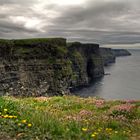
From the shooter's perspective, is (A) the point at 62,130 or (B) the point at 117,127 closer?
(A) the point at 62,130

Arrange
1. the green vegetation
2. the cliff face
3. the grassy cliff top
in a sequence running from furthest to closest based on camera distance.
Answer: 1. the green vegetation
2. the grassy cliff top
3. the cliff face

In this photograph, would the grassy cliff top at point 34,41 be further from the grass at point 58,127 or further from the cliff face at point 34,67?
the grass at point 58,127

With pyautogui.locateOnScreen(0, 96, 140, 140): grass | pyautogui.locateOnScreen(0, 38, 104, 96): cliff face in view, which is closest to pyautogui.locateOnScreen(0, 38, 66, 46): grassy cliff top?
pyautogui.locateOnScreen(0, 38, 104, 96): cliff face

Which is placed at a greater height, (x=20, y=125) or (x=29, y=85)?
(x=20, y=125)

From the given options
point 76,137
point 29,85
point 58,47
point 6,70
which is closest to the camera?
point 76,137

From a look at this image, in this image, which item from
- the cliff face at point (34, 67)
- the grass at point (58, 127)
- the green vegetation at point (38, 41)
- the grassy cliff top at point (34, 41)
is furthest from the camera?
the green vegetation at point (38, 41)

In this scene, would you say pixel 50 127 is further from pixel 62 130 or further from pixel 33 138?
pixel 33 138

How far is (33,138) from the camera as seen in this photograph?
1088 centimetres

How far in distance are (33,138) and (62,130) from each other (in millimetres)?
1460

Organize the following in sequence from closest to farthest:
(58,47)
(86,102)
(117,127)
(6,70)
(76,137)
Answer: (76,137) < (117,127) < (86,102) < (6,70) < (58,47)

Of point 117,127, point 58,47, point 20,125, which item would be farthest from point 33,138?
point 58,47

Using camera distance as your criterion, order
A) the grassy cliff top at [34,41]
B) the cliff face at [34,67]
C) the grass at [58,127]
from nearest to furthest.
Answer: the grass at [58,127]
the cliff face at [34,67]
the grassy cliff top at [34,41]

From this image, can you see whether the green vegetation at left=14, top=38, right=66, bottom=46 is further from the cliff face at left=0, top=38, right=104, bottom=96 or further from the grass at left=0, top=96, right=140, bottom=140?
the grass at left=0, top=96, right=140, bottom=140

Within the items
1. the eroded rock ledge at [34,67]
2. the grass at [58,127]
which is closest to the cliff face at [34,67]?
the eroded rock ledge at [34,67]
